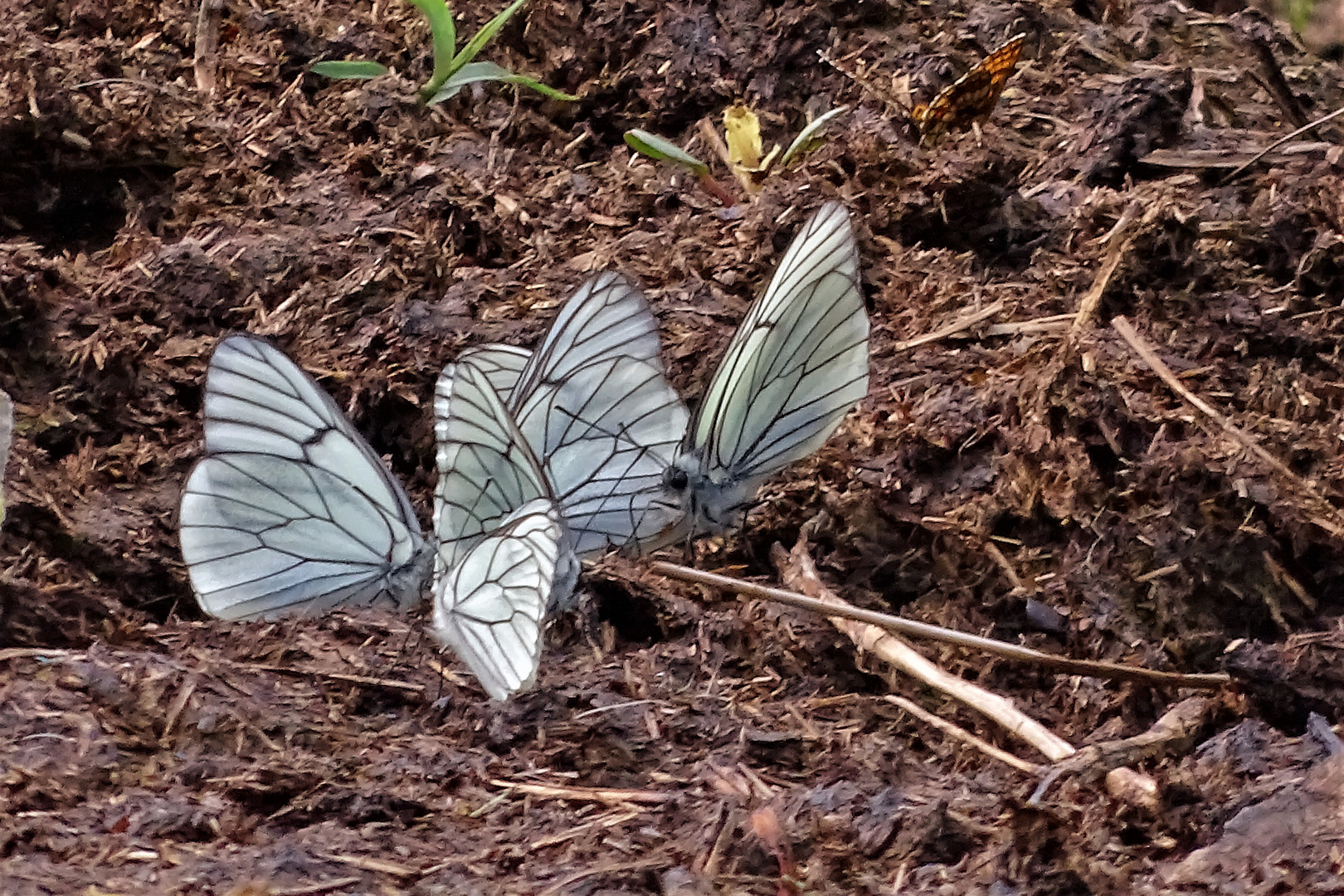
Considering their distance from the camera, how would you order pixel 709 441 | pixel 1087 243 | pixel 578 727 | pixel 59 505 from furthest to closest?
pixel 1087 243
pixel 709 441
pixel 59 505
pixel 578 727

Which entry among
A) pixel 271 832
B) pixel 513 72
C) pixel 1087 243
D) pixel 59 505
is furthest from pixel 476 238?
pixel 271 832

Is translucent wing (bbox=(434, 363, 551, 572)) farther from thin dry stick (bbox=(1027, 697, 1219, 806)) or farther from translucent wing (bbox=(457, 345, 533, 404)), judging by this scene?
thin dry stick (bbox=(1027, 697, 1219, 806))

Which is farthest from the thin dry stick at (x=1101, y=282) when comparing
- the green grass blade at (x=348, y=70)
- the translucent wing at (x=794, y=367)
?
the green grass blade at (x=348, y=70)

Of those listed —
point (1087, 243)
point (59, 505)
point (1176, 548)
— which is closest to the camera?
point (1176, 548)

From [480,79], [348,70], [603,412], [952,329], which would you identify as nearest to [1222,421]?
[952,329]

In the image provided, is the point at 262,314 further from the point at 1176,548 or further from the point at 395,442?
the point at 1176,548

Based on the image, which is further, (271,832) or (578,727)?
(578,727)
